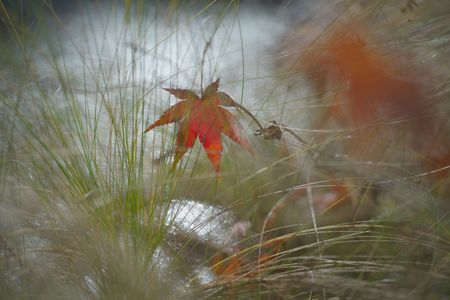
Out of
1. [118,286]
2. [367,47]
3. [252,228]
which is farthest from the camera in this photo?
[367,47]

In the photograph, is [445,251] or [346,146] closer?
[445,251]

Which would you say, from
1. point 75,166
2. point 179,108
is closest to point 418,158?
point 179,108

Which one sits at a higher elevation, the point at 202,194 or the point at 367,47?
the point at 367,47

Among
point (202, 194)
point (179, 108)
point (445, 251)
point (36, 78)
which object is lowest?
point (445, 251)

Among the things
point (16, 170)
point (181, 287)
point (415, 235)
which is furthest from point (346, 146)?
point (16, 170)

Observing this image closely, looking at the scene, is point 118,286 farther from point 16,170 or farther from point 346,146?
point 346,146

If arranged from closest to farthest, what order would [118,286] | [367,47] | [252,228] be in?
[118,286]
[252,228]
[367,47]
